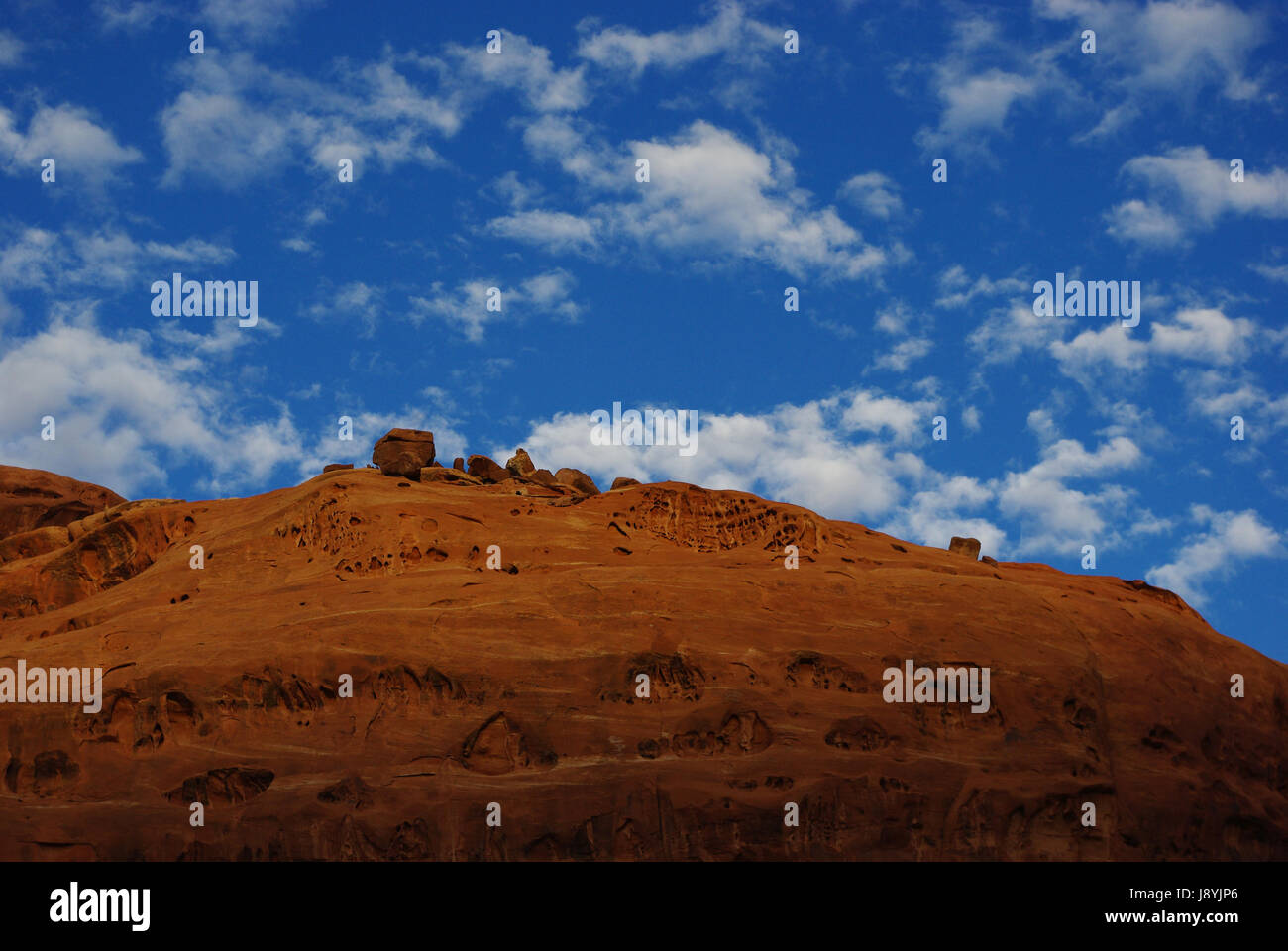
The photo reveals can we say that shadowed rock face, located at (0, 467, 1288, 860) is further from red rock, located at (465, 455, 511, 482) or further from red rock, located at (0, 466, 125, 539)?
red rock, located at (0, 466, 125, 539)

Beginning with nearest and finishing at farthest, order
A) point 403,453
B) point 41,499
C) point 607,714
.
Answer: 1. point 607,714
2. point 403,453
3. point 41,499

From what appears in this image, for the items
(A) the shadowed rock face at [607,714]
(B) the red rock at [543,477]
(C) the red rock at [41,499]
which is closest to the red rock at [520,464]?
(B) the red rock at [543,477]

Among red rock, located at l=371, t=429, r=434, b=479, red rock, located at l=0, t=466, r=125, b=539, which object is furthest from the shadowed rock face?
red rock, located at l=0, t=466, r=125, b=539

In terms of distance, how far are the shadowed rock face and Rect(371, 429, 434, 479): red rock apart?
256cm

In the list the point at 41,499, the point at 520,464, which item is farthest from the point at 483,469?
the point at 41,499

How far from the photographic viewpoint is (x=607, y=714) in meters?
24.6

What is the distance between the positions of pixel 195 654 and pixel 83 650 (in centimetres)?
301

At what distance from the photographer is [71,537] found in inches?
1373

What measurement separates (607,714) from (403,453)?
1079cm

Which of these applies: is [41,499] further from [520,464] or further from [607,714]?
[607,714]

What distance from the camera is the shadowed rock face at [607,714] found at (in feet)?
77.7

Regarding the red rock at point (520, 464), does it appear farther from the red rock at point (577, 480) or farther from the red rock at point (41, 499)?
the red rock at point (41, 499)

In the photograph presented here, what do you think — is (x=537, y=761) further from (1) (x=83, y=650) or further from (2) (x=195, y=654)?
(1) (x=83, y=650)
